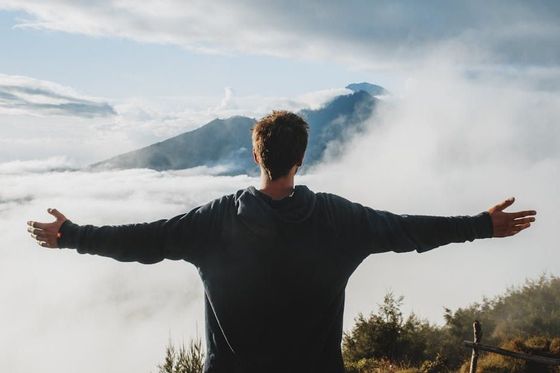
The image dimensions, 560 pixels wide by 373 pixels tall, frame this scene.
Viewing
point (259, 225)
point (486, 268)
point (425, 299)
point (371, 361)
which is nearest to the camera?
point (259, 225)

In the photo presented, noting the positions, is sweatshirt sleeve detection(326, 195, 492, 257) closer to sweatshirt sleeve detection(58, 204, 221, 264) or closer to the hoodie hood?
the hoodie hood

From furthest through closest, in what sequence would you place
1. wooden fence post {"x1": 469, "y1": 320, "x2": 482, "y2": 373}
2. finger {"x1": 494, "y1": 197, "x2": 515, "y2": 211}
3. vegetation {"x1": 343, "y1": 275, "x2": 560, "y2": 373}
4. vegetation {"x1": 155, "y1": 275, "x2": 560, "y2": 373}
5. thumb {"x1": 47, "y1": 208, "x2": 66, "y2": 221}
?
vegetation {"x1": 343, "y1": 275, "x2": 560, "y2": 373}
vegetation {"x1": 155, "y1": 275, "x2": 560, "y2": 373}
wooden fence post {"x1": 469, "y1": 320, "x2": 482, "y2": 373}
finger {"x1": 494, "y1": 197, "x2": 515, "y2": 211}
thumb {"x1": 47, "y1": 208, "x2": 66, "y2": 221}

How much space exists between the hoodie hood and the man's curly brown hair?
0.11m

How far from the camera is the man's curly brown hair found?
2281 mm

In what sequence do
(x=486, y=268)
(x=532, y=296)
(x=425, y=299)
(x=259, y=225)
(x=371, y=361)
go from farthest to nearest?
(x=486, y=268) → (x=425, y=299) → (x=532, y=296) → (x=371, y=361) → (x=259, y=225)

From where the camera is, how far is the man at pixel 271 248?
7.30 feet

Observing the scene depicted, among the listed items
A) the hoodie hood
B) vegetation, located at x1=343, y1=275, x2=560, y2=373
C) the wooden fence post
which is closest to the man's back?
the hoodie hood

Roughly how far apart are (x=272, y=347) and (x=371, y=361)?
1404cm

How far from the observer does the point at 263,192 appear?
7.70ft

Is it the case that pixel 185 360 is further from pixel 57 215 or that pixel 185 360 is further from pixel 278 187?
pixel 278 187

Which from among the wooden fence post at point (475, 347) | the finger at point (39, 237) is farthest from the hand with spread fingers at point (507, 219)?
the wooden fence post at point (475, 347)

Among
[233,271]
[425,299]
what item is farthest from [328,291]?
[425,299]

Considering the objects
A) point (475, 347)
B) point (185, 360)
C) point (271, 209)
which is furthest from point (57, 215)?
point (475, 347)

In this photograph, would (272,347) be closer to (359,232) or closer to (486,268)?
(359,232)
